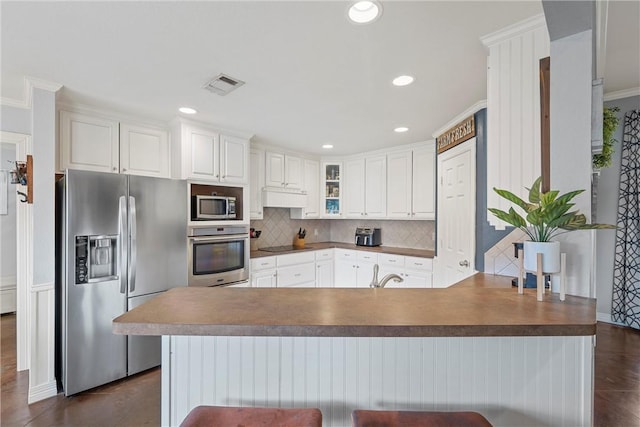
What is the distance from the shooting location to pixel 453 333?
2.77ft

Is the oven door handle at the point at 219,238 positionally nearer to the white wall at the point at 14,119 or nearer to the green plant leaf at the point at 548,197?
the white wall at the point at 14,119

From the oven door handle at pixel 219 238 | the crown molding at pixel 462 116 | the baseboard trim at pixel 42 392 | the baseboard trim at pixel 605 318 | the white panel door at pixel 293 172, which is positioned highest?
the crown molding at pixel 462 116

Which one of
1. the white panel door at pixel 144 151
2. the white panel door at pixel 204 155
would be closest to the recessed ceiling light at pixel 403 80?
the white panel door at pixel 204 155

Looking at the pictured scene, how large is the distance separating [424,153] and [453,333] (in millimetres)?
3315

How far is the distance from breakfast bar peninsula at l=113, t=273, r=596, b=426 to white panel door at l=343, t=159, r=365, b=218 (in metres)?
3.36

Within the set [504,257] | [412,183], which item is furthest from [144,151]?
[504,257]

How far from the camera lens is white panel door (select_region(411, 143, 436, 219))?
3689 mm

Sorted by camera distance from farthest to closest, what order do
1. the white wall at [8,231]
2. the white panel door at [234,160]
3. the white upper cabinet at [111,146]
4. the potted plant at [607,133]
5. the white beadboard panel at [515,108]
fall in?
the white wall at [8,231] → the white panel door at [234,160] → the white upper cabinet at [111,146] → the potted plant at [607,133] → the white beadboard panel at [515,108]

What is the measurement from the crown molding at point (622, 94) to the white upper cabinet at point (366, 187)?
93.4 inches

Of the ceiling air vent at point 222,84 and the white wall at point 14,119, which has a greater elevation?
the ceiling air vent at point 222,84

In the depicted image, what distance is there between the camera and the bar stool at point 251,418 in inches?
34.0

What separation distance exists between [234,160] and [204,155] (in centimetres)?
36

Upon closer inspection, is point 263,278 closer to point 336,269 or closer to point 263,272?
point 263,272

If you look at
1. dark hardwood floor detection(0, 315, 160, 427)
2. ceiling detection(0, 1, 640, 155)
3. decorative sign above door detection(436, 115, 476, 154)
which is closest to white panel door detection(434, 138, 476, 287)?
decorative sign above door detection(436, 115, 476, 154)
